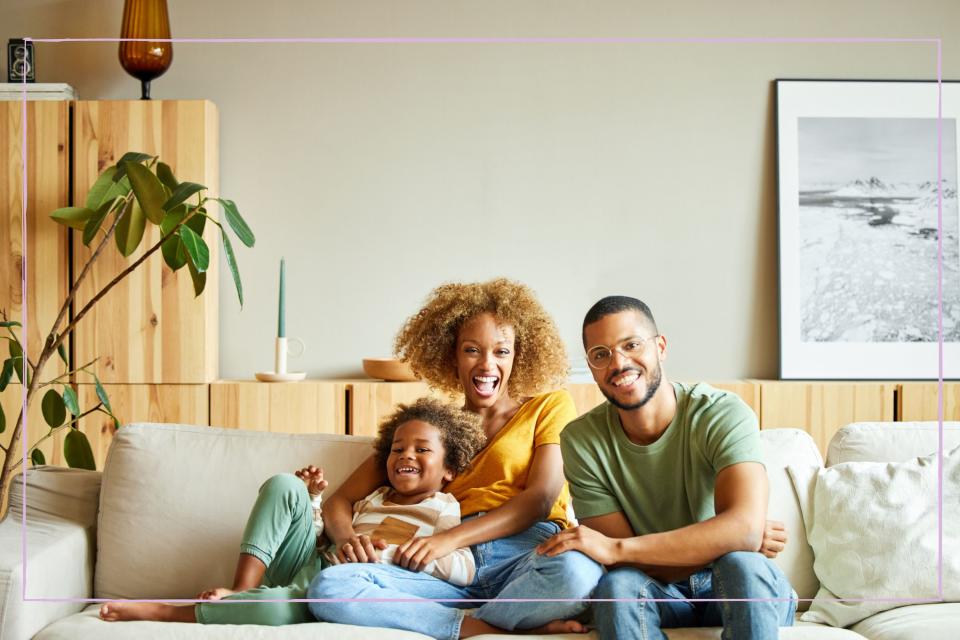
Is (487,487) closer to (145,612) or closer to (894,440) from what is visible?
(145,612)

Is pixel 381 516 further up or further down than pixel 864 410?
further down

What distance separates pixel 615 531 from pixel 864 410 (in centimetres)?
62

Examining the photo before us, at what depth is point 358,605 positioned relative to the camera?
63.2 inches

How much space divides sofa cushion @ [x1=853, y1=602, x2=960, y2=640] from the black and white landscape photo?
49cm

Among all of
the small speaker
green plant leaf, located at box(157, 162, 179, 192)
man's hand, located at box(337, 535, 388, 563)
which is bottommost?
man's hand, located at box(337, 535, 388, 563)

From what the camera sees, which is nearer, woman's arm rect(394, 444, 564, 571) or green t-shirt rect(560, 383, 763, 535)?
green t-shirt rect(560, 383, 763, 535)

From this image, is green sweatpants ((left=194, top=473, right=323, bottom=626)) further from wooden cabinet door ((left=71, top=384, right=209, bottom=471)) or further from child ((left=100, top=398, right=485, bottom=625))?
wooden cabinet door ((left=71, top=384, right=209, bottom=471))

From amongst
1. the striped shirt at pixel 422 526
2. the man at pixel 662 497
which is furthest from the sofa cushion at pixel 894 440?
the striped shirt at pixel 422 526

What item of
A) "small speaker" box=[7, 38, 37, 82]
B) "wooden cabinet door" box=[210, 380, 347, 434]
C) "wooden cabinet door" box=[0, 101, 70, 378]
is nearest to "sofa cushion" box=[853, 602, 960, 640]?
"wooden cabinet door" box=[210, 380, 347, 434]

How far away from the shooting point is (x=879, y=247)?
1.78 metres

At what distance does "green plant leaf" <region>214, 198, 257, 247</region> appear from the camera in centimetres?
199

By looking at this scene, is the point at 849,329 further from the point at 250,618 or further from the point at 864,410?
the point at 250,618

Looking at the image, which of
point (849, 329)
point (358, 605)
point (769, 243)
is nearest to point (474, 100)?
point (769, 243)

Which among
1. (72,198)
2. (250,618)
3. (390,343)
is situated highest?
(72,198)
